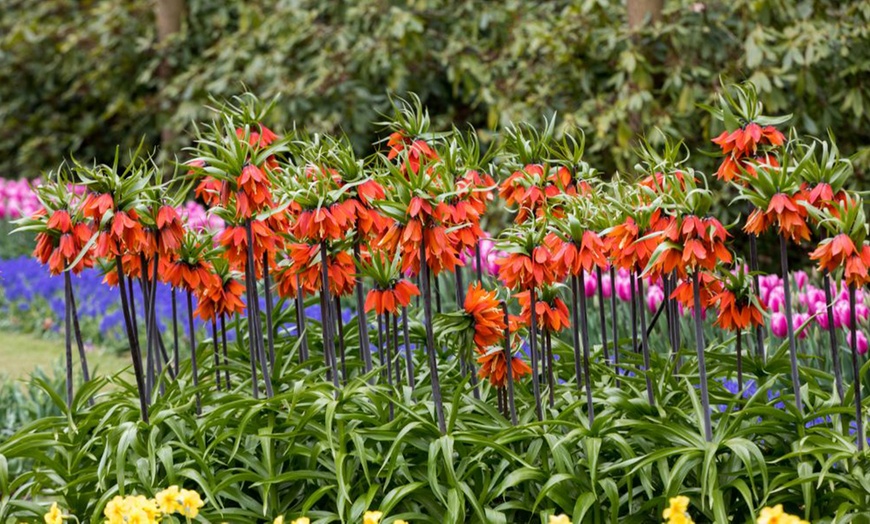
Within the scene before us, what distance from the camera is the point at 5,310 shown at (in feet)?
25.2

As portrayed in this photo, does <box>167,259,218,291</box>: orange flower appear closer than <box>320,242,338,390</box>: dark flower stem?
No

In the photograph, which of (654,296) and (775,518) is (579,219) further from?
(654,296)

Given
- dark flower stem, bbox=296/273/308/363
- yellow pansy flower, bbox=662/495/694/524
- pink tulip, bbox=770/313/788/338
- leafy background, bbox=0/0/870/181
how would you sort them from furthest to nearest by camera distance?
leafy background, bbox=0/0/870/181 → pink tulip, bbox=770/313/788/338 → dark flower stem, bbox=296/273/308/363 → yellow pansy flower, bbox=662/495/694/524

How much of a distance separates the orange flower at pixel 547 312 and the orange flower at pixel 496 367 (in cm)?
13

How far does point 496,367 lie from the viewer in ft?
10.6

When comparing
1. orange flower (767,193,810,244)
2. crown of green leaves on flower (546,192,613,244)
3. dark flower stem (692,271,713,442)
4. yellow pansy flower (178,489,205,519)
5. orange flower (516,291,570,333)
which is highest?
crown of green leaves on flower (546,192,613,244)

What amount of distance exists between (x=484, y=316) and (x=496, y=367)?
0.20m

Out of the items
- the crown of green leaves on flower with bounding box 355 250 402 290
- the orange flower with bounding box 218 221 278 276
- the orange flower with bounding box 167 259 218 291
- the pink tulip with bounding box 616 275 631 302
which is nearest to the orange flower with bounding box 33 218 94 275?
the orange flower with bounding box 167 259 218 291

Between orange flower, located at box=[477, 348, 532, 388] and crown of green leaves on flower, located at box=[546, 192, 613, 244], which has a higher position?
crown of green leaves on flower, located at box=[546, 192, 613, 244]

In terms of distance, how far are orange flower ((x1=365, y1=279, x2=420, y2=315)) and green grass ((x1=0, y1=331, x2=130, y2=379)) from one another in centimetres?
340

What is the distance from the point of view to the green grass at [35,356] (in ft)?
20.6

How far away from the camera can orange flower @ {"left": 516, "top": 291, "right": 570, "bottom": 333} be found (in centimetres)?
313

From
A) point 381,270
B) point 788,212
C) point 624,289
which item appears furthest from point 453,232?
point 624,289

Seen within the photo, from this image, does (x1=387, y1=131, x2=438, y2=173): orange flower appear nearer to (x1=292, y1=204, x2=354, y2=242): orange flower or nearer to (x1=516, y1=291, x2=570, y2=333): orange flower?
(x1=292, y1=204, x2=354, y2=242): orange flower
